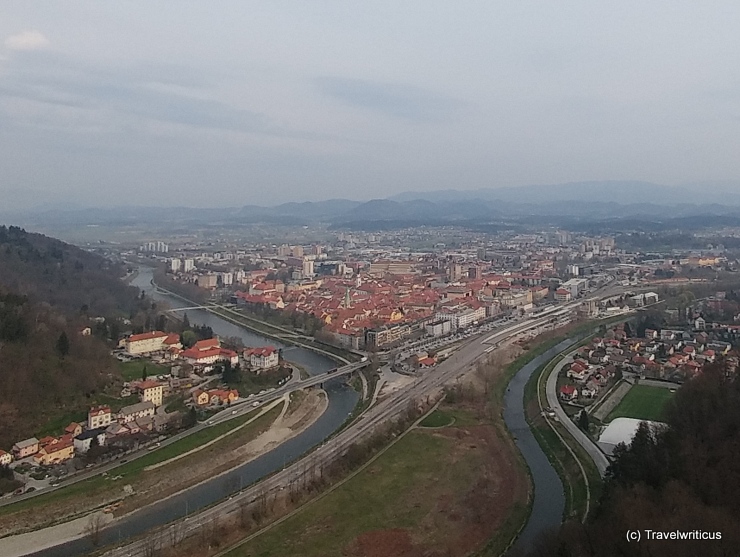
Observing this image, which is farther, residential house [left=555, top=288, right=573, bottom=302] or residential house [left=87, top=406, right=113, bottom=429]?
residential house [left=555, top=288, right=573, bottom=302]

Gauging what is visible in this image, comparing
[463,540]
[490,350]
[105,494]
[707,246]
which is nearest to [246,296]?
[490,350]

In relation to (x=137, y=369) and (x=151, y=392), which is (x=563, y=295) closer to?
(x=137, y=369)

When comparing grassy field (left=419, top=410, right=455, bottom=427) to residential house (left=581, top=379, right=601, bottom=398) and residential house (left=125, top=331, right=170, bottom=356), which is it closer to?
residential house (left=581, top=379, right=601, bottom=398)

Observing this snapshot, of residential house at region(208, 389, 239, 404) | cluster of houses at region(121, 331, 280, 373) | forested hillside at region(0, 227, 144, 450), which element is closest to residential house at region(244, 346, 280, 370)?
cluster of houses at region(121, 331, 280, 373)

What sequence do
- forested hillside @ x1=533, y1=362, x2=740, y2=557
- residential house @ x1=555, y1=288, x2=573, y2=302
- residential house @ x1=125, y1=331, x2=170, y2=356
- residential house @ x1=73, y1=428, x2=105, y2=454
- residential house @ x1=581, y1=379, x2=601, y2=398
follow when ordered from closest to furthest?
1. forested hillside @ x1=533, y1=362, x2=740, y2=557
2. residential house @ x1=73, y1=428, x2=105, y2=454
3. residential house @ x1=581, y1=379, x2=601, y2=398
4. residential house @ x1=125, y1=331, x2=170, y2=356
5. residential house @ x1=555, y1=288, x2=573, y2=302

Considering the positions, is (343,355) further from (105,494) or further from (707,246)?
(707,246)

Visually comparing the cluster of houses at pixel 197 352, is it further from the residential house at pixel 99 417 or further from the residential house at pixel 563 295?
the residential house at pixel 563 295

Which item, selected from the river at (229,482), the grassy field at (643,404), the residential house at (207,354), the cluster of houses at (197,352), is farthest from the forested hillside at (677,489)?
the residential house at (207,354)

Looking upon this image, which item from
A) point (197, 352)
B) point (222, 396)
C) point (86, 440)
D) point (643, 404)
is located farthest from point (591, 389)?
point (86, 440)
